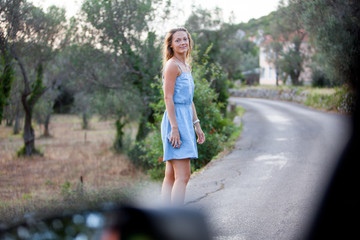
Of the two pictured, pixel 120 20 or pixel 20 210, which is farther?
pixel 120 20

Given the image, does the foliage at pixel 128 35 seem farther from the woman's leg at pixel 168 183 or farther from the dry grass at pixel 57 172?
the woman's leg at pixel 168 183

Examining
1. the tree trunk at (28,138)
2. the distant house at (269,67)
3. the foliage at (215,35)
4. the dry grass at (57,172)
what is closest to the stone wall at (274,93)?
the distant house at (269,67)

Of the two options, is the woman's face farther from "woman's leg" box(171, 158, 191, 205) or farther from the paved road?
the paved road

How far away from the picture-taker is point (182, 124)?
11.4 feet

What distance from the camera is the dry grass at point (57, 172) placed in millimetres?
8420

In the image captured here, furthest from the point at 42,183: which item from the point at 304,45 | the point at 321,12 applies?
the point at 304,45

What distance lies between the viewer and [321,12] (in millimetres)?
10711

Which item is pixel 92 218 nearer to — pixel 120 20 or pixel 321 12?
pixel 321 12

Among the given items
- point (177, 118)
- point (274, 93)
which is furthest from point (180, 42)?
point (274, 93)

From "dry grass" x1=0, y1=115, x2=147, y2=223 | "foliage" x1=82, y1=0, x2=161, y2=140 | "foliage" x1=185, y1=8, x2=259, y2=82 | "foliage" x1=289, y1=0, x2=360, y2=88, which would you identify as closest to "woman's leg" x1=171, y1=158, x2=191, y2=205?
"dry grass" x1=0, y1=115, x2=147, y2=223

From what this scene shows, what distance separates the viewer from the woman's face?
352 cm

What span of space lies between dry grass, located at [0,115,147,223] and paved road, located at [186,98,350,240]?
2.97m

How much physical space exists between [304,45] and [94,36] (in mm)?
23529

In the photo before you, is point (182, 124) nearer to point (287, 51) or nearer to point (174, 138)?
point (174, 138)
